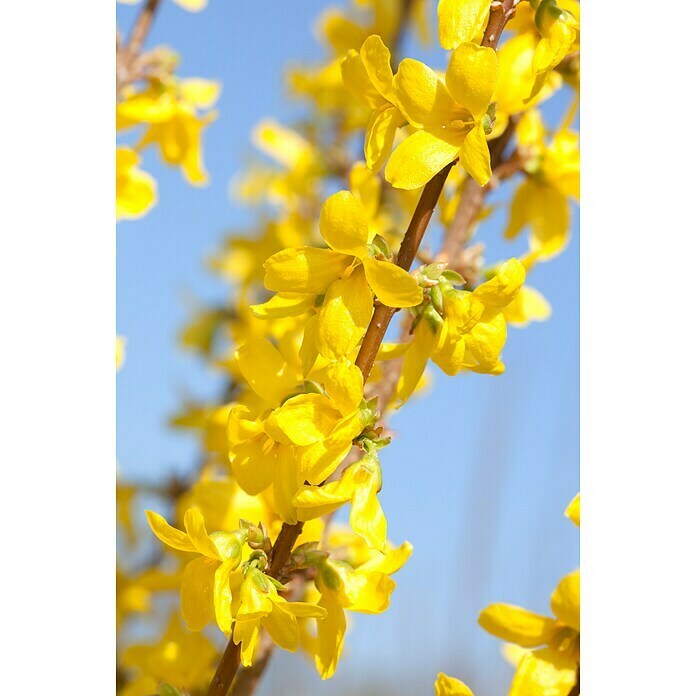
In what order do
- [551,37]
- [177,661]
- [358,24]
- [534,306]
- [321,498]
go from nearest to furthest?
[321,498], [551,37], [177,661], [534,306], [358,24]

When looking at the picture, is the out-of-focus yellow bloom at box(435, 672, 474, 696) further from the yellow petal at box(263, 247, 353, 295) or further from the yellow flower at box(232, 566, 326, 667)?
the yellow petal at box(263, 247, 353, 295)

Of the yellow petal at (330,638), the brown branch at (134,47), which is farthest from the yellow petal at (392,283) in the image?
the brown branch at (134,47)

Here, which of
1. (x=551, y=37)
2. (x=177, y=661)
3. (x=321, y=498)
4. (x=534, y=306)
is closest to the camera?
(x=321, y=498)

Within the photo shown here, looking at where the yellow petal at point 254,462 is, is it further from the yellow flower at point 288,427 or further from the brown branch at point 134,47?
the brown branch at point 134,47

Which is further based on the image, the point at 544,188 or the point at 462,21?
the point at 544,188

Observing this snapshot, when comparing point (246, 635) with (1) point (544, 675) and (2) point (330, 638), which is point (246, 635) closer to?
(2) point (330, 638)

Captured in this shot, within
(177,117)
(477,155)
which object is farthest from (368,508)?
(177,117)
